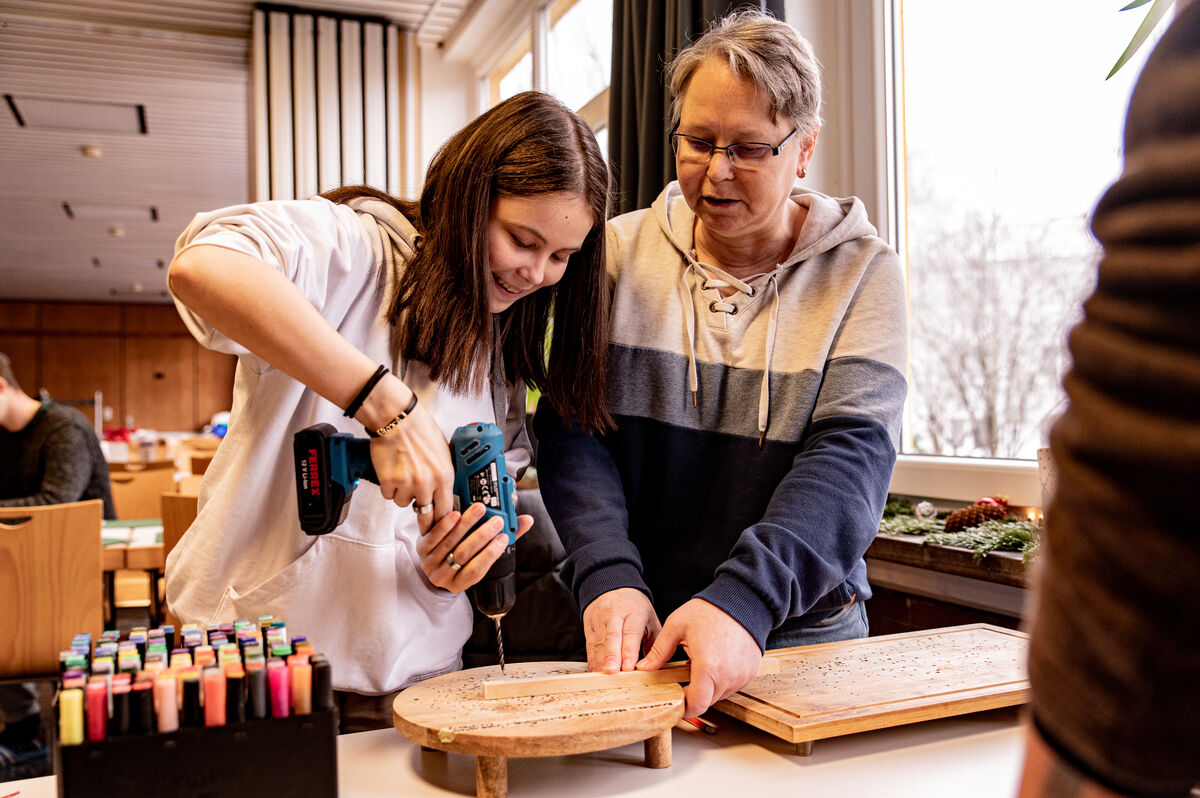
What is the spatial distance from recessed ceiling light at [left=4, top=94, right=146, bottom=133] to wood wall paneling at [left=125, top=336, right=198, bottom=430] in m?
8.84

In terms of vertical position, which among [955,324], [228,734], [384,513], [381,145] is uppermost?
[381,145]

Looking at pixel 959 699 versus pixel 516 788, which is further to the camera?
pixel 959 699

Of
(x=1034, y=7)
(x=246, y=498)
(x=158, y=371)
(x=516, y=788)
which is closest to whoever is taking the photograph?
(x=516, y=788)

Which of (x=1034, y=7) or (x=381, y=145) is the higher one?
(x=381, y=145)

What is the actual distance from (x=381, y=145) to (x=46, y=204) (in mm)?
5525

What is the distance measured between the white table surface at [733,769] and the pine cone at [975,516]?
815 millimetres

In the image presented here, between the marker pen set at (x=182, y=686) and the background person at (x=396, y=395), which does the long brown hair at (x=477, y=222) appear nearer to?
the background person at (x=396, y=395)

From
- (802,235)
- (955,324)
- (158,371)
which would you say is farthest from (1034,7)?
(158,371)

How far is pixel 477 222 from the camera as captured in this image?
1216mm

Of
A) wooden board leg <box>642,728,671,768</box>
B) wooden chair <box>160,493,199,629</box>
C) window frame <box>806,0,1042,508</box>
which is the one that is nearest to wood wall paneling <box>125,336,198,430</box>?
wooden chair <box>160,493,199,629</box>

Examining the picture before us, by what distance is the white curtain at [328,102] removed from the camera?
4512 mm

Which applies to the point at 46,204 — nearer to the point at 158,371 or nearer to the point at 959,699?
the point at 158,371

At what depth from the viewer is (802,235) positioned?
4.57 ft

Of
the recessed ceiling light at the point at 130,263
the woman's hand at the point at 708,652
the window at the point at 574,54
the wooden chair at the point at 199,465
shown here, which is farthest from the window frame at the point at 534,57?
the recessed ceiling light at the point at 130,263
